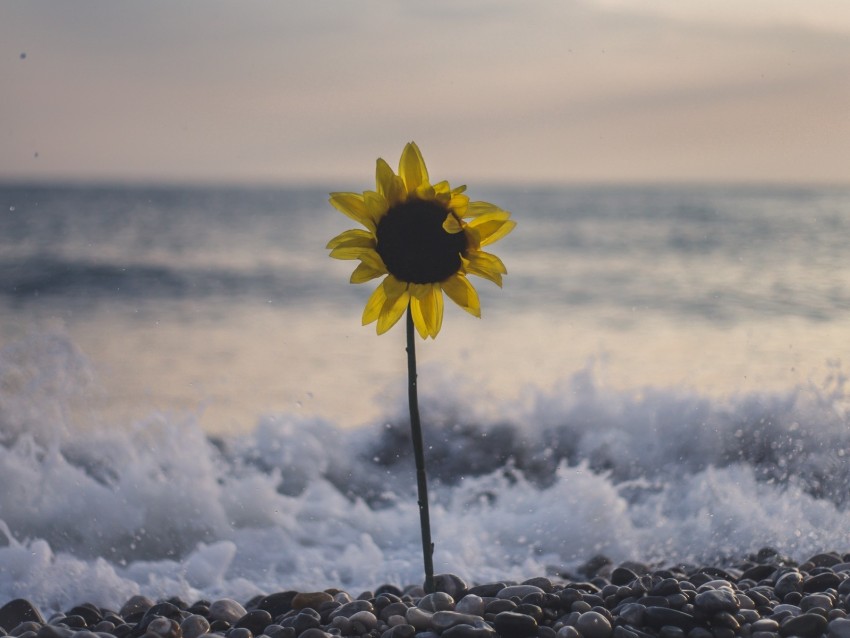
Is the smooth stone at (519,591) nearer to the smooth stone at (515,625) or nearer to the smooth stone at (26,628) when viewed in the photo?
the smooth stone at (515,625)

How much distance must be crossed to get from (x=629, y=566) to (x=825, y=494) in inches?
49.4

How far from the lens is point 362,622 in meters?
2.16

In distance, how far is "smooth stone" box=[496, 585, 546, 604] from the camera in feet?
7.47

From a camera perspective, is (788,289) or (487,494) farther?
(788,289)

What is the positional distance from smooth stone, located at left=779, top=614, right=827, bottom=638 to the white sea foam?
4.73 ft

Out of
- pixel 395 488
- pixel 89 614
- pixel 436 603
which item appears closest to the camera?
pixel 436 603

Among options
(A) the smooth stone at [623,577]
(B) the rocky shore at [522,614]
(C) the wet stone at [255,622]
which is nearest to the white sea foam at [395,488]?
(A) the smooth stone at [623,577]

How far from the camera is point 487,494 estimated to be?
452 centimetres

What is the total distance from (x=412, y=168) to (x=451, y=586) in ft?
3.50

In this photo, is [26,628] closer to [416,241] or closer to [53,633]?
[53,633]

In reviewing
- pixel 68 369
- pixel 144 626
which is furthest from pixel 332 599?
pixel 68 369

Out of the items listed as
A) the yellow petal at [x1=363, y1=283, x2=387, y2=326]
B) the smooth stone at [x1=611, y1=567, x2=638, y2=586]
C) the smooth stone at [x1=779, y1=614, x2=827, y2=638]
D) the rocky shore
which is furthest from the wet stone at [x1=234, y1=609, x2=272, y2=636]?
the smooth stone at [x1=779, y1=614, x2=827, y2=638]

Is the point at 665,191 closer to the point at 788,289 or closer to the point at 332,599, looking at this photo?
the point at 788,289

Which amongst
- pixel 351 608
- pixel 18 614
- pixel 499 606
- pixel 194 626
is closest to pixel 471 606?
pixel 499 606
